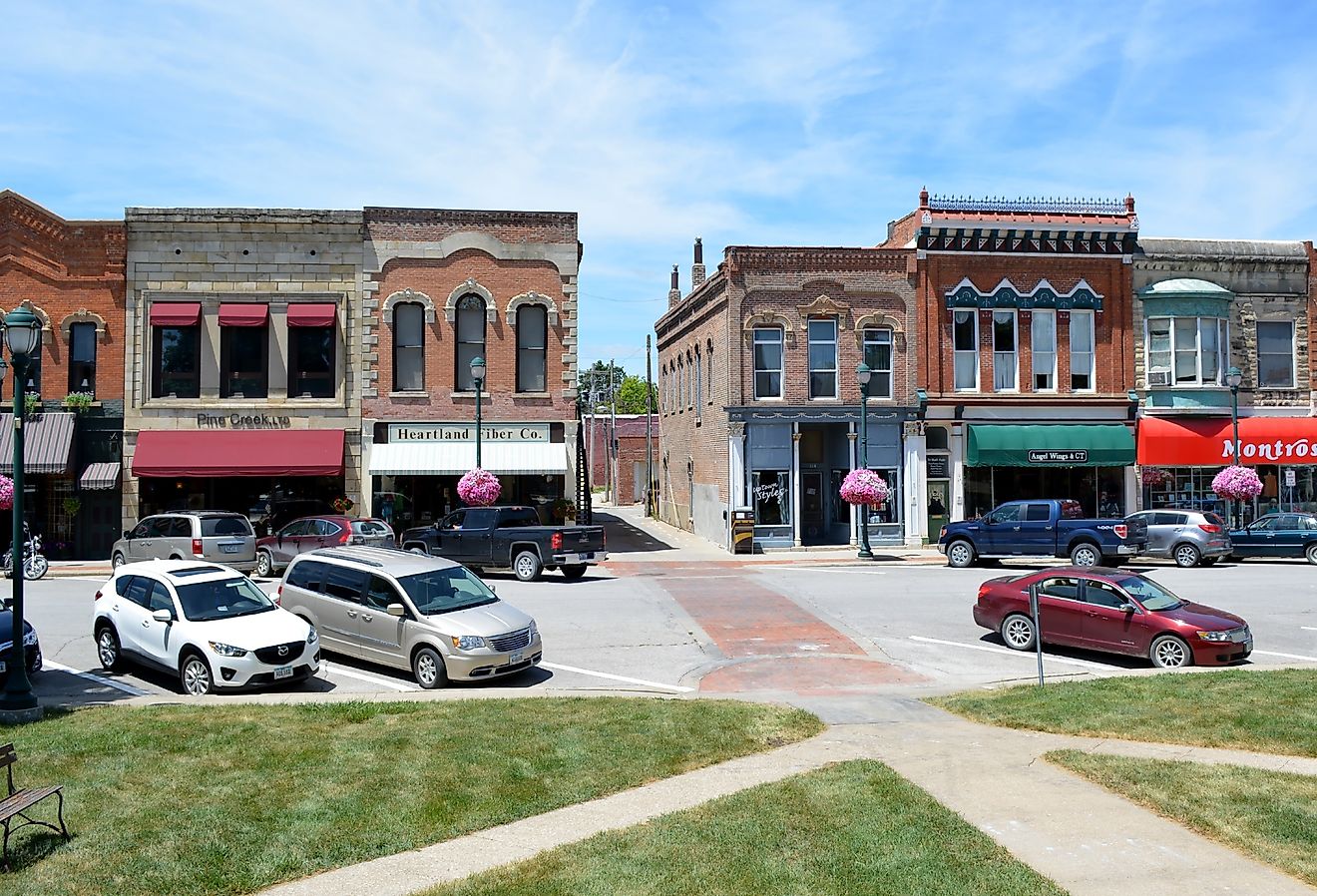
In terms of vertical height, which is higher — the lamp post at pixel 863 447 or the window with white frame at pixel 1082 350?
the window with white frame at pixel 1082 350

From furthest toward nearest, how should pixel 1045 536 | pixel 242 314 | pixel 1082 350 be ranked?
pixel 1082 350 → pixel 242 314 → pixel 1045 536

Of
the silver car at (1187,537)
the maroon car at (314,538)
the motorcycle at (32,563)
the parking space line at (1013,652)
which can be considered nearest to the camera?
the parking space line at (1013,652)

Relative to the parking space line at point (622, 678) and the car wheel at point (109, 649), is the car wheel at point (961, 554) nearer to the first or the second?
the parking space line at point (622, 678)

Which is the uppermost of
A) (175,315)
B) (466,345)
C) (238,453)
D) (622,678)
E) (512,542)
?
(175,315)

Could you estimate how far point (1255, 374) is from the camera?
3747cm

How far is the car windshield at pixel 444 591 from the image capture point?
15.2 metres

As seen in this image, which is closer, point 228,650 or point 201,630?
point 228,650

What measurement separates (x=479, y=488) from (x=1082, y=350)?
21.3 meters

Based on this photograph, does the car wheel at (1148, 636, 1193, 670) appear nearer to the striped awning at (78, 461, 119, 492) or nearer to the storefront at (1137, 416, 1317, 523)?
the storefront at (1137, 416, 1317, 523)

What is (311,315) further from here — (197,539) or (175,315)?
(197,539)

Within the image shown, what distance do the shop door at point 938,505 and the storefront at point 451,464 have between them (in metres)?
12.5

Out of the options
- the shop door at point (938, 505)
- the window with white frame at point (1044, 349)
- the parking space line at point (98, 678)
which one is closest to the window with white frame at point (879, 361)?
the shop door at point (938, 505)

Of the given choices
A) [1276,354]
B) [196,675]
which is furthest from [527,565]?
[1276,354]

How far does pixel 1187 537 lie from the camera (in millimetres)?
28172
